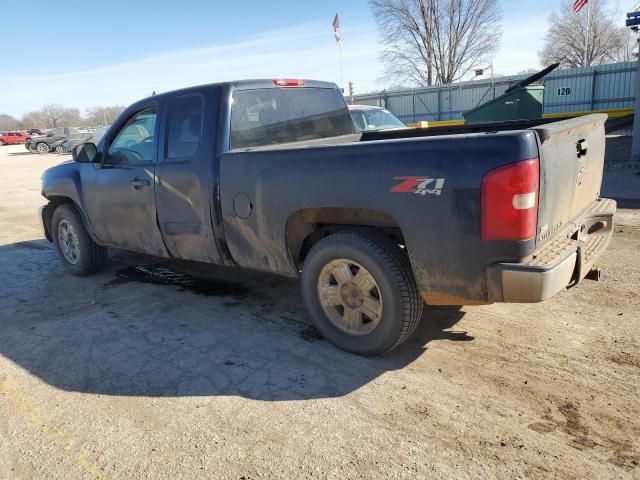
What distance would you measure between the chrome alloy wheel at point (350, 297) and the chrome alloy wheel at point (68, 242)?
3636 mm

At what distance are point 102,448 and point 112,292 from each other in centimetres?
285

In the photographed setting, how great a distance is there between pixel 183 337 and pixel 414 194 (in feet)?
7.32

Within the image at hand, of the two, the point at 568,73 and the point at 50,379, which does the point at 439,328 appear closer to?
the point at 50,379

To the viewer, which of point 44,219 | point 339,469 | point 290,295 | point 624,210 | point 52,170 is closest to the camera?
point 339,469

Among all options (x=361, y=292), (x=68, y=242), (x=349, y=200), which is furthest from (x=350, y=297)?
(x=68, y=242)

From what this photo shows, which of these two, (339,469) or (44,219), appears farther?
(44,219)

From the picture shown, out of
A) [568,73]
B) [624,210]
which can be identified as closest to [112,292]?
[624,210]

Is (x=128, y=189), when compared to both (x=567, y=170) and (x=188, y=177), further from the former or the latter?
(x=567, y=170)

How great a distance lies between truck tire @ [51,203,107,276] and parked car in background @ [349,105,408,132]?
563cm

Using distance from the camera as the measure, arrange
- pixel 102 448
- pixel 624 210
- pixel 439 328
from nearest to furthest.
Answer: pixel 102 448, pixel 439 328, pixel 624 210

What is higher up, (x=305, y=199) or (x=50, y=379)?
(x=305, y=199)

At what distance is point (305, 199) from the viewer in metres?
3.54

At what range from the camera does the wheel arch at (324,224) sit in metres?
3.42

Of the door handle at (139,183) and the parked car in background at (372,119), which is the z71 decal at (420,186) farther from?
the parked car in background at (372,119)
